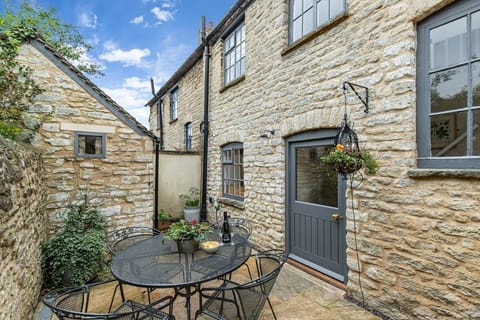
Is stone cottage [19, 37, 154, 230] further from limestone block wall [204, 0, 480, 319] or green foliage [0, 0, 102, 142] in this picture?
limestone block wall [204, 0, 480, 319]

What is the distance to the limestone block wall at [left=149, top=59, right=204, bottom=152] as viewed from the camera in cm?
717

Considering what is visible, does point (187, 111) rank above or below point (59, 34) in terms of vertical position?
below

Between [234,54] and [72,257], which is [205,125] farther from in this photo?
[72,257]

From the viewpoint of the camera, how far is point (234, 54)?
5.56 metres

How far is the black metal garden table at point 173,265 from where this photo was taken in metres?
1.92

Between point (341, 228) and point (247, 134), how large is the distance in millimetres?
2583

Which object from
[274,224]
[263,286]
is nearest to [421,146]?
[263,286]

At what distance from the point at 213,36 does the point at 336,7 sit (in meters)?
3.84

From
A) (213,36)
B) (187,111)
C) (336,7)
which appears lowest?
(187,111)

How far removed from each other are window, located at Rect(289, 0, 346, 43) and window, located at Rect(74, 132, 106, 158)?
3.89 m

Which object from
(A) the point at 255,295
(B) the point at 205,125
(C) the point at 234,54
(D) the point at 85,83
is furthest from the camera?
(B) the point at 205,125

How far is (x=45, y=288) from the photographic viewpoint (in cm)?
316

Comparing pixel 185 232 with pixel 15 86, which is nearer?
pixel 185 232

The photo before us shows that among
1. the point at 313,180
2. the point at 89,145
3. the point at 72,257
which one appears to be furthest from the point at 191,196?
the point at 313,180
